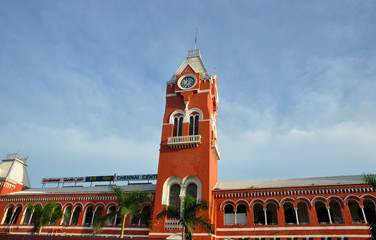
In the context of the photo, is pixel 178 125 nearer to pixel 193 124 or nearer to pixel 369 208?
pixel 193 124

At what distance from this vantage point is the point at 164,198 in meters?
34.2

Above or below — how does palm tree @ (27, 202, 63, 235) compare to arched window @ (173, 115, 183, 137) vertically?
below

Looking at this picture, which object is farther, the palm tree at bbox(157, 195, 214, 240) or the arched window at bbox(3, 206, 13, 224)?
the arched window at bbox(3, 206, 13, 224)

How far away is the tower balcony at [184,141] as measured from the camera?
1403 inches

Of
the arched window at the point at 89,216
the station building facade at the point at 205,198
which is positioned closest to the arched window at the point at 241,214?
the station building facade at the point at 205,198

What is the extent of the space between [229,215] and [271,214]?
5.35 meters

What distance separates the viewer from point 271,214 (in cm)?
3425

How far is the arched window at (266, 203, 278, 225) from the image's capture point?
111 ft

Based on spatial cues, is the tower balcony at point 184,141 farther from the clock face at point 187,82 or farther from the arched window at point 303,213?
the arched window at point 303,213

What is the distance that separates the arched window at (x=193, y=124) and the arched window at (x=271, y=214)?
13207mm

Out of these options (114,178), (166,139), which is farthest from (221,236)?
(114,178)

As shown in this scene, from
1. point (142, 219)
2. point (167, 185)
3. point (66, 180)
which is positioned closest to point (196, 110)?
point (167, 185)

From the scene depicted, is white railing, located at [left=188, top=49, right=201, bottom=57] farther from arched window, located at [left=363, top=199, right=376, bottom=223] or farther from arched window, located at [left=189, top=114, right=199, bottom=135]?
arched window, located at [left=363, top=199, right=376, bottom=223]

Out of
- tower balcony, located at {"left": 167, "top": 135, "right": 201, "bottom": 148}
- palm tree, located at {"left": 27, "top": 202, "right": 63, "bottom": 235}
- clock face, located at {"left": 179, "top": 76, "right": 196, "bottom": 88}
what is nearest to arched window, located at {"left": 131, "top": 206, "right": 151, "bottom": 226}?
tower balcony, located at {"left": 167, "top": 135, "right": 201, "bottom": 148}
